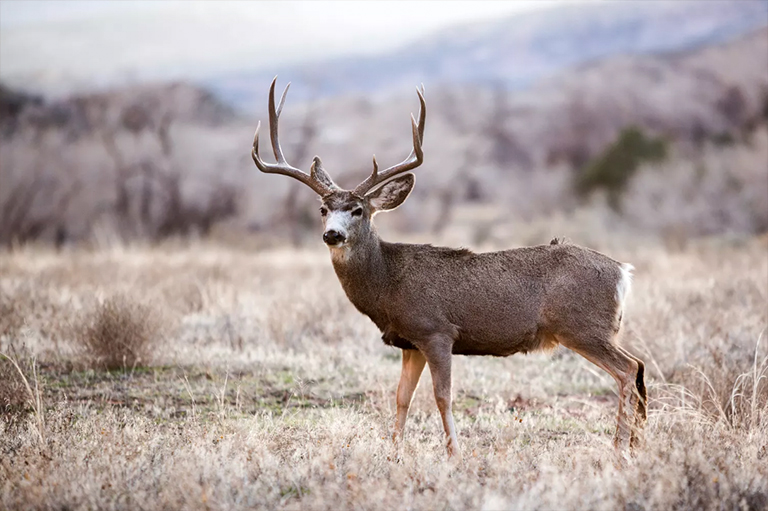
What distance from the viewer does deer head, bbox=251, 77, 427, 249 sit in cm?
693

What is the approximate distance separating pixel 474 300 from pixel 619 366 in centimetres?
123

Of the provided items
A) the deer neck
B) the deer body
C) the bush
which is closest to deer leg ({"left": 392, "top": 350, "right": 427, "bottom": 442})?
the deer body

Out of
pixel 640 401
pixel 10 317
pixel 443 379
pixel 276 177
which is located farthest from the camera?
pixel 276 177

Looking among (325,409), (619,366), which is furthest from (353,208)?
(619,366)

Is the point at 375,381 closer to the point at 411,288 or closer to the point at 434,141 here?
the point at 411,288

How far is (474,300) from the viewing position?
680 cm

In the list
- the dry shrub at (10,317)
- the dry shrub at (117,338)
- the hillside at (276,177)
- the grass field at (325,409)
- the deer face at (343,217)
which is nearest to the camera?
the grass field at (325,409)

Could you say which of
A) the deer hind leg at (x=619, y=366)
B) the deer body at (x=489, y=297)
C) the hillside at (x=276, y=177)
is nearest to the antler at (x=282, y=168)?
the deer body at (x=489, y=297)

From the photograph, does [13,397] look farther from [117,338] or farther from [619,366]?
[619,366]

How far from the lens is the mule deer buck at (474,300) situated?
6652 millimetres

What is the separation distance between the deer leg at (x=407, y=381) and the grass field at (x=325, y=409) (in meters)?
0.19

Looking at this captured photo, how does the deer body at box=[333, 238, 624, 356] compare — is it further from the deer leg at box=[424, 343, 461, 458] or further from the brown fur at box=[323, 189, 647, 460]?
the deer leg at box=[424, 343, 461, 458]

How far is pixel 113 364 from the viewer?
29.3ft

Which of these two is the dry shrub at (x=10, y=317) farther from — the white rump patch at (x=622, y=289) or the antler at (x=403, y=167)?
the white rump patch at (x=622, y=289)
